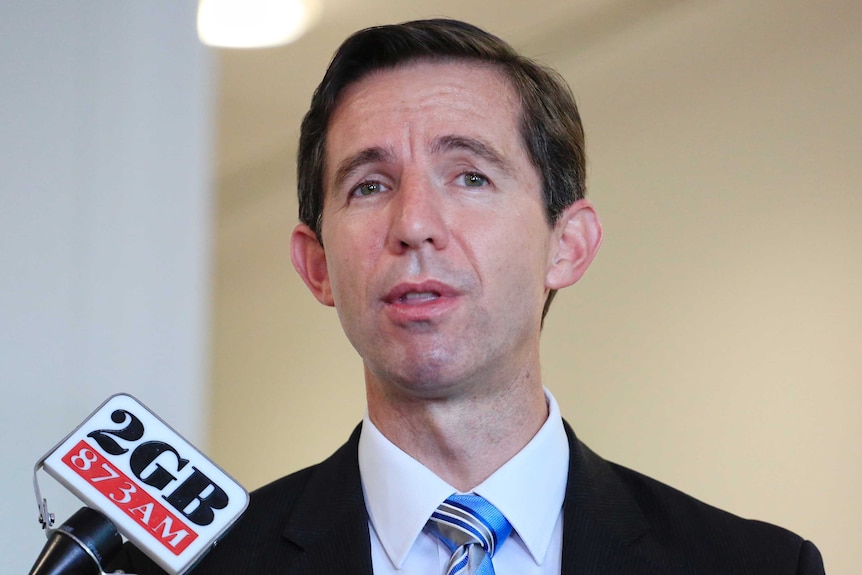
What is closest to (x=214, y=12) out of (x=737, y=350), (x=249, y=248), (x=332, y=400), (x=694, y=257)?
(x=249, y=248)

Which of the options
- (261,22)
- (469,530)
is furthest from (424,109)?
(261,22)

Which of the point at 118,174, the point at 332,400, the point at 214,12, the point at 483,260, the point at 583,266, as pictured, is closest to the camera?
the point at 483,260

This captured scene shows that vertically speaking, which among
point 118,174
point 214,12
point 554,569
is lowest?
point 554,569

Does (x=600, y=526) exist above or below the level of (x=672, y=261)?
below

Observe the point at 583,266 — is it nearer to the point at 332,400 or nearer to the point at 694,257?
the point at 694,257

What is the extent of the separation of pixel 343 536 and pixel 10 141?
842 mm

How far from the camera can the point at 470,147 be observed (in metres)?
1.49

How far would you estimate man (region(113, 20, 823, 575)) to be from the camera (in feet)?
4.55

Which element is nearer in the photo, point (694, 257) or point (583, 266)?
point (583, 266)

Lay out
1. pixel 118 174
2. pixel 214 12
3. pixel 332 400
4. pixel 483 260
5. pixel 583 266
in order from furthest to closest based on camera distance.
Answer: pixel 332 400
pixel 214 12
pixel 118 174
pixel 583 266
pixel 483 260

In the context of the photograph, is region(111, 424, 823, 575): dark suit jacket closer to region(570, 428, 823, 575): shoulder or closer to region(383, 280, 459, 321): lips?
region(570, 428, 823, 575): shoulder

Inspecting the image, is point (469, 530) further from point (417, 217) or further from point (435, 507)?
point (417, 217)

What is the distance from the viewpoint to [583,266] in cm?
164

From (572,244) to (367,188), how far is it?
1.10 ft
